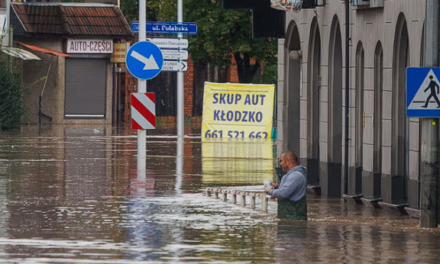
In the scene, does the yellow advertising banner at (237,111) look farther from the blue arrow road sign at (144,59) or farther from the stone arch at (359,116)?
the stone arch at (359,116)

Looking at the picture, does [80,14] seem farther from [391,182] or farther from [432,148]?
[432,148]

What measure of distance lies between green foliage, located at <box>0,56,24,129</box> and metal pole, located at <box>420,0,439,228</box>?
105ft

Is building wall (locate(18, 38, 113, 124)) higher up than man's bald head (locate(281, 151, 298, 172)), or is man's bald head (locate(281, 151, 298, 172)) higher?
building wall (locate(18, 38, 113, 124))

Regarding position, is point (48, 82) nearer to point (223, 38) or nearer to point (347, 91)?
point (223, 38)

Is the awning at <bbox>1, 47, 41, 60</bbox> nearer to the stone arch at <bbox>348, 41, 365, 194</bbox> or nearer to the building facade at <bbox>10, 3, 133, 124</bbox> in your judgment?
the building facade at <bbox>10, 3, 133, 124</bbox>

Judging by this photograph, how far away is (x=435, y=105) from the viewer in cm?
1527

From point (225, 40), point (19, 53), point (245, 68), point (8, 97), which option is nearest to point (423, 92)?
point (8, 97)

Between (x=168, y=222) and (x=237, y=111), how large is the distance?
1075 inches

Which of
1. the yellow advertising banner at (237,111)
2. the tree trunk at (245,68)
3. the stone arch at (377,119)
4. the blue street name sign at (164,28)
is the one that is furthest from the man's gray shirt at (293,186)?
the tree trunk at (245,68)

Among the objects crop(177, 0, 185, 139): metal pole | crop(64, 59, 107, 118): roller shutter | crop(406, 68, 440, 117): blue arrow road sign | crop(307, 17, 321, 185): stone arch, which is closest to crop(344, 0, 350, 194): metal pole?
crop(307, 17, 321, 185): stone arch

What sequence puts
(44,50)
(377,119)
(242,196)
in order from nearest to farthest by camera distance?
1. (242,196)
2. (377,119)
3. (44,50)

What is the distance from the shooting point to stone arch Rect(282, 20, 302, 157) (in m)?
25.1

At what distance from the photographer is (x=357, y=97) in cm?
2109

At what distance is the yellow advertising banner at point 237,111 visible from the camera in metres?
41.8
